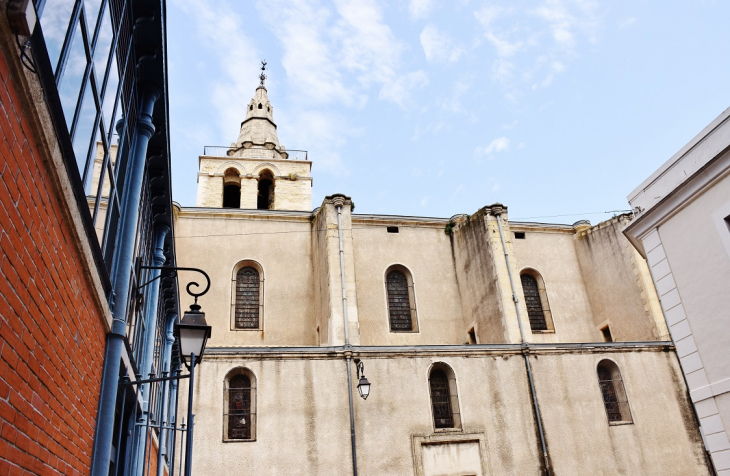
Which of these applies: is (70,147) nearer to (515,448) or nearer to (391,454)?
(391,454)

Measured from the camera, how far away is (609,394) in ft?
55.6

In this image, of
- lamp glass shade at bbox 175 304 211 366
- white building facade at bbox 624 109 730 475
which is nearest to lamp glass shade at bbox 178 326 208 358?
lamp glass shade at bbox 175 304 211 366

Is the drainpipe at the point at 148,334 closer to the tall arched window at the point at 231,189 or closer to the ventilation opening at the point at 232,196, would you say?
the tall arched window at the point at 231,189

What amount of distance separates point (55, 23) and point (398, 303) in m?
17.9

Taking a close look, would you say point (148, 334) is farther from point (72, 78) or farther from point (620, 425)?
point (620, 425)

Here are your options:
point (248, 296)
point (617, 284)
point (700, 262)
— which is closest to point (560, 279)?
point (617, 284)

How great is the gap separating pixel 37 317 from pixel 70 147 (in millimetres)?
833

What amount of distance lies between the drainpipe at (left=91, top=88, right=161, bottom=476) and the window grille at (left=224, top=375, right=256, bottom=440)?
10440 millimetres

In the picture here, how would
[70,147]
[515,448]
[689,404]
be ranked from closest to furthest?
[70,147], [515,448], [689,404]

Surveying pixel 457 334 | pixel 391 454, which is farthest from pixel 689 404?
pixel 391 454

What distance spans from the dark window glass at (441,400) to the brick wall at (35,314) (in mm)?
13150

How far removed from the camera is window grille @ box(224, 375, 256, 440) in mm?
14289

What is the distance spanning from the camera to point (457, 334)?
19.8 metres

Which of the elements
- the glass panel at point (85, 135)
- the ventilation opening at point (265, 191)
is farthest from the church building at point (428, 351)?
the glass panel at point (85, 135)
